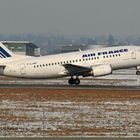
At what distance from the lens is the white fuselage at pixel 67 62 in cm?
5325

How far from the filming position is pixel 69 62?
53.8 metres

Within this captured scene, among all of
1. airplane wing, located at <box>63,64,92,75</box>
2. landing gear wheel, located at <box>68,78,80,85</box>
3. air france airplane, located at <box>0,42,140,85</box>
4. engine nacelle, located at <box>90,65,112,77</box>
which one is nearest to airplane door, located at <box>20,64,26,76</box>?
air france airplane, located at <box>0,42,140,85</box>

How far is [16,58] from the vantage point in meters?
54.1

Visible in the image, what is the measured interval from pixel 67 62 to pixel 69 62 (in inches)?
8.7

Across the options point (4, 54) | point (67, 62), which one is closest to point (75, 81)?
point (67, 62)

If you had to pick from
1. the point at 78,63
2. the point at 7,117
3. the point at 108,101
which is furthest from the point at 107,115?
the point at 78,63

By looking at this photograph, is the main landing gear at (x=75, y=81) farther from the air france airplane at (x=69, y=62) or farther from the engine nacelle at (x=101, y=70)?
the engine nacelle at (x=101, y=70)

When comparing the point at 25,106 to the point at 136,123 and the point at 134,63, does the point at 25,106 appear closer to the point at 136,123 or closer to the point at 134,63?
the point at 136,123

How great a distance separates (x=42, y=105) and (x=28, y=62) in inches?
765

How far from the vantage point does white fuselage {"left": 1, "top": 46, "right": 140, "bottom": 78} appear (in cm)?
5325

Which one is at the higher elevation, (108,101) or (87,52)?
(87,52)

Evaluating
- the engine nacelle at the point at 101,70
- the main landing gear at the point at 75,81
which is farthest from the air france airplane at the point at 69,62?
the main landing gear at the point at 75,81

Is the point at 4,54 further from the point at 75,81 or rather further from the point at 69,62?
the point at 75,81

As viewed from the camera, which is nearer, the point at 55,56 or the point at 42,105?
the point at 42,105
